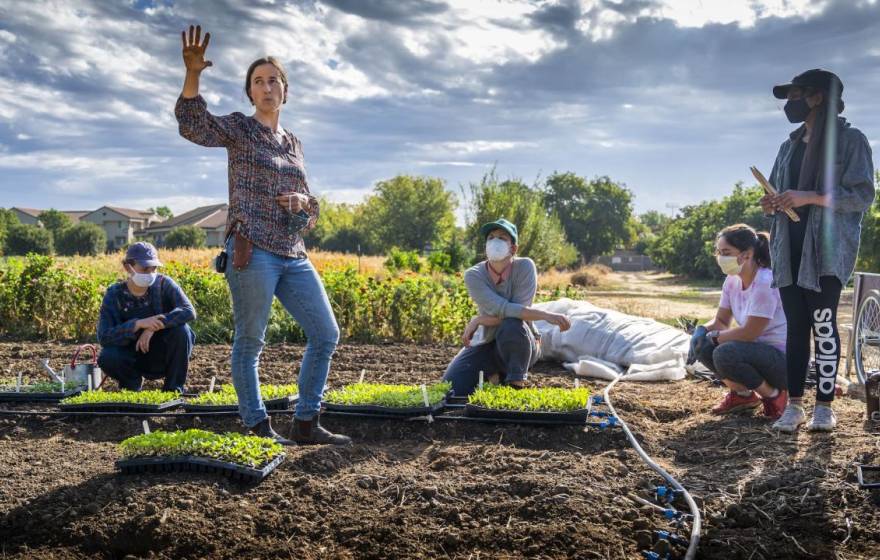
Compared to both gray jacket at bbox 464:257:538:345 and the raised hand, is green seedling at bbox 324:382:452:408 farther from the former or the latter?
the raised hand

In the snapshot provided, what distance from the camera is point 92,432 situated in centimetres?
426

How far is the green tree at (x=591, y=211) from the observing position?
2318 inches

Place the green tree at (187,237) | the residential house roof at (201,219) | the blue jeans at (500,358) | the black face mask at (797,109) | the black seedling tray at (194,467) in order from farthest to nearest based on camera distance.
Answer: the residential house roof at (201,219), the green tree at (187,237), the blue jeans at (500,358), the black face mask at (797,109), the black seedling tray at (194,467)

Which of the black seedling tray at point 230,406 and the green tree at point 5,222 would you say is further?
the green tree at point 5,222

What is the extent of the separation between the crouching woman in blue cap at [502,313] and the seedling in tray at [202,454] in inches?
69.2

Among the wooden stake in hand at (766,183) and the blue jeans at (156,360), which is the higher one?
the wooden stake in hand at (766,183)

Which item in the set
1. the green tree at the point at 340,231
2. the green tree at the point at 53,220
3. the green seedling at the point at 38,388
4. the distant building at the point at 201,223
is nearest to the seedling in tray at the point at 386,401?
the green seedling at the point at 38,388

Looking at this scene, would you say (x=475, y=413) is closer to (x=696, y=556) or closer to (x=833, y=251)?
(x=696, y=556)

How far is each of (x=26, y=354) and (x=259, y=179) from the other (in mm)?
4956

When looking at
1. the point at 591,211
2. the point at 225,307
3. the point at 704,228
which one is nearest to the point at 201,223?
the point at 591,211

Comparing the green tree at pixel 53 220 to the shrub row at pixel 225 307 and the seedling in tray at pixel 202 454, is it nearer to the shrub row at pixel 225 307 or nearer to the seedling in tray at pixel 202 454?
the shrub row at pixel 225 307

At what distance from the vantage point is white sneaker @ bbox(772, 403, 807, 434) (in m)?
3.94

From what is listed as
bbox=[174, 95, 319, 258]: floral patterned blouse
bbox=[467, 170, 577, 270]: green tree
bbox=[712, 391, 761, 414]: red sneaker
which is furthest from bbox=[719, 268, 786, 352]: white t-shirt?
bbox=[467, 170, 577, 270]: green tree

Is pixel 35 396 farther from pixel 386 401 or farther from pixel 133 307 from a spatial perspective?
pixel 386 401
